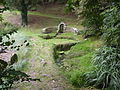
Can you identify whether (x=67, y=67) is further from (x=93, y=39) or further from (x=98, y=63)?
(x=93, y=39)

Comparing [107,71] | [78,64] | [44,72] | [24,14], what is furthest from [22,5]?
[107,71]

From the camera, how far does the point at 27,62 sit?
719 cm

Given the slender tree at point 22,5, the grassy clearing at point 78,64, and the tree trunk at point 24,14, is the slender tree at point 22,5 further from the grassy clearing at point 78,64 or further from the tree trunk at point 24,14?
the grassy clearing at point 78,64

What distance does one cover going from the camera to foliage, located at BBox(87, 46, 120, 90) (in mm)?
5098

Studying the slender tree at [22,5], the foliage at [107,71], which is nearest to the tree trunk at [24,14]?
the slender tree at [22,5]

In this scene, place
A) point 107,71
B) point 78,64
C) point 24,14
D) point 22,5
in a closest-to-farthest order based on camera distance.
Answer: point 107,71 < point 78,64 < point 22,5 < point 24,14

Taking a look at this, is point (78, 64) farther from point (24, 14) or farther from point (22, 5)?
point (24, 14)

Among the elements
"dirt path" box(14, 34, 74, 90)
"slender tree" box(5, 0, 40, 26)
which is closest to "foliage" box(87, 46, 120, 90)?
"dirt path" box(14, 34, 74, 90)

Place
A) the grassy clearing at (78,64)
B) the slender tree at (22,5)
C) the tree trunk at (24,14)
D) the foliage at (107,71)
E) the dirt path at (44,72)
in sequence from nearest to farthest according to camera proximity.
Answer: the foliage at (107,71), the dirt path at (44,72), the grassy clearing at (78,64), the slender tree at (22,5), the tree trunk at (24,14)

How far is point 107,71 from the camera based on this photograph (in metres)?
5.26

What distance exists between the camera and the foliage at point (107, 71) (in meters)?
5.10

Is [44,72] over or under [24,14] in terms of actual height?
under

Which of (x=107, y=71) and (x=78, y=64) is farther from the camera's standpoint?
(x=78, y=64)

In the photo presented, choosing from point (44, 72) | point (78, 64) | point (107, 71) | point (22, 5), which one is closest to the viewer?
point (107, 71)
